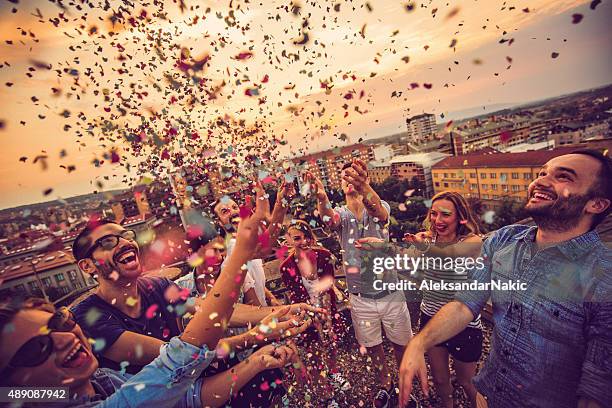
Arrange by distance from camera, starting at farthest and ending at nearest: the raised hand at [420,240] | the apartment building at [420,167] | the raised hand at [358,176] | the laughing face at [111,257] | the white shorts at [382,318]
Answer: the apartment building at [420,167] → the white shorts at [382,318] → the raised hand at [420,240] → the raised hand at [358,176] → the laughing face at [111,257]

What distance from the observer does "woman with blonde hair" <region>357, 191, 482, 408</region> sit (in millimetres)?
2975

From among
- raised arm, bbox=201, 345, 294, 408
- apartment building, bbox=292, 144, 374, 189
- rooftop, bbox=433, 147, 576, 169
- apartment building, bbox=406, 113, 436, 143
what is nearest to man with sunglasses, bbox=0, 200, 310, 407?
raised arm, bbox=201, 345, 294, 408

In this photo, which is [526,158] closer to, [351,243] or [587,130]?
[587,130]

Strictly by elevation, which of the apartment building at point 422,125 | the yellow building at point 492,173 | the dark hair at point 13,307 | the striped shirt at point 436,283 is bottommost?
the yellow building at point 492,173

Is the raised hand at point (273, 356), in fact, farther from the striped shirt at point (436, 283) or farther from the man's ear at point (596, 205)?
the man's ear at point (596, 205)

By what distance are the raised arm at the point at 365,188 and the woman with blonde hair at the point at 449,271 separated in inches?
14.6

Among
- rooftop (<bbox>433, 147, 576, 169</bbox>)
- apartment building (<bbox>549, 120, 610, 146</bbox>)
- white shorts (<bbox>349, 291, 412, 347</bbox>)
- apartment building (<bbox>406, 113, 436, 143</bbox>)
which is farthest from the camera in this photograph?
apartment building (<bbox>406, 113, 436, 143</bbox>)

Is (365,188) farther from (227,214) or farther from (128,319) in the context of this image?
(128,319)

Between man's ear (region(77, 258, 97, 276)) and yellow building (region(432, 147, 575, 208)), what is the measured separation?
1581 inches

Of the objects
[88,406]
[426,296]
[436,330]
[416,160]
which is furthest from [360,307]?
[416,160]

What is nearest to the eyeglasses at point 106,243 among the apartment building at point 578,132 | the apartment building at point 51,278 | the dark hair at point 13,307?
the dark hair at point 13,307

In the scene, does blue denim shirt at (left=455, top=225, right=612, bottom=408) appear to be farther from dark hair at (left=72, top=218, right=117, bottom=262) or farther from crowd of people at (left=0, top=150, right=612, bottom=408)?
dark hair at (left=72, top=218, right=117, bottom=262)

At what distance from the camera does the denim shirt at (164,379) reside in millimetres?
1207

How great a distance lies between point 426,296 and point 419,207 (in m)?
47.6
